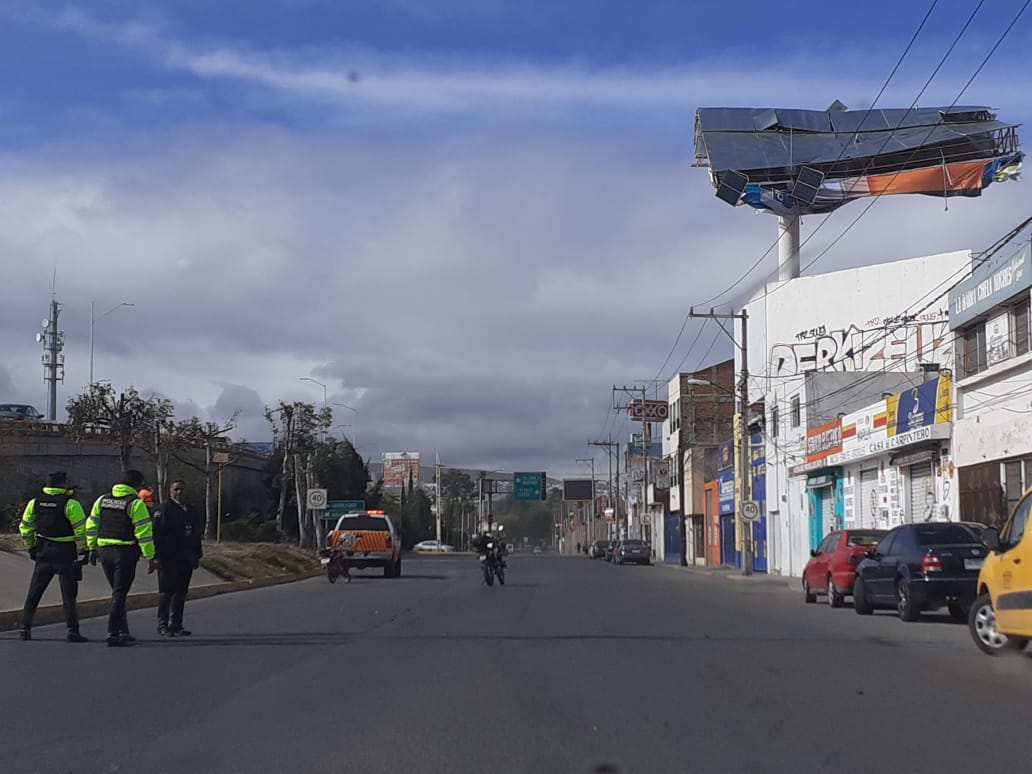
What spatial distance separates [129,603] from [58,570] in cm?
715

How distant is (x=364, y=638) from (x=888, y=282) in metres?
40.3

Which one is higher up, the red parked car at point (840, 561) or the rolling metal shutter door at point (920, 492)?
the rolling metal shutter door at point (920, 492)

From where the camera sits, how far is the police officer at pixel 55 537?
43.9 ft

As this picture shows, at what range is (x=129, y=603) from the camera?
66.6 feet

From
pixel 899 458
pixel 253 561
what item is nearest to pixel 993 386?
pixel 899 458

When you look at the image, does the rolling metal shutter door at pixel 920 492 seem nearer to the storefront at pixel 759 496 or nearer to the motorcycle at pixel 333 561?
the motorcycle at pixel 333 561

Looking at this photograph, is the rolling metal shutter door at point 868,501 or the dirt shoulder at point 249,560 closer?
the dirt shoulder at point 249,560

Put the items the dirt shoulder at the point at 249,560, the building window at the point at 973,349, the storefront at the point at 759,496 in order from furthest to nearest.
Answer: the storefront at the point at 759,496
the dirt shoulder at the point at 249,560
the building window at the point at 973,349

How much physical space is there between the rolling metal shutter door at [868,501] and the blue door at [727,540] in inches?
907

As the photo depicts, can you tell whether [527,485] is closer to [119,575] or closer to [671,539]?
[671,539]

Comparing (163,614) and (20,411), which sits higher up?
(20,411)

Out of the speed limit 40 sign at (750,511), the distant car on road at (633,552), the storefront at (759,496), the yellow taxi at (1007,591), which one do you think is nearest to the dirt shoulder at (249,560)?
the speed limit 40 sign at (750,511)

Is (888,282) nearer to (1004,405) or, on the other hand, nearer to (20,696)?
(1004,405)

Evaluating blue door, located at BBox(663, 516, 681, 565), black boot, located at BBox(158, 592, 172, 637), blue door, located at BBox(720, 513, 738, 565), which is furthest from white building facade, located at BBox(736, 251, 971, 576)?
blue door, located at BBox(663, 516, 681, 565)
